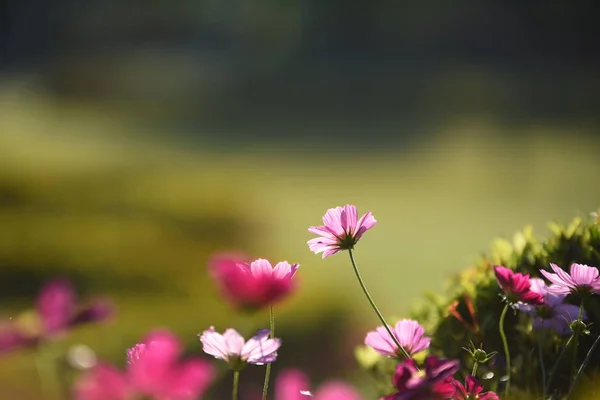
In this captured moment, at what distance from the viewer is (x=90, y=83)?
9.31 metres

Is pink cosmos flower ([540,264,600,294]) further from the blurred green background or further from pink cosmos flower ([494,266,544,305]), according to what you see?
the blurred green background

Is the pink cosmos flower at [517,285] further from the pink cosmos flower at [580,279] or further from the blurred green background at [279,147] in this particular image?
the blurred green background at [279,147]

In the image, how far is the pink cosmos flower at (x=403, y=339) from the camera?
612 mm

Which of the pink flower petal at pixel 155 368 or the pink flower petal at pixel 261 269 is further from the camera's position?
the pink flower petal at pixel 261 269

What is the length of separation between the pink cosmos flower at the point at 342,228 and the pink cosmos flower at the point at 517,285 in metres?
0.11

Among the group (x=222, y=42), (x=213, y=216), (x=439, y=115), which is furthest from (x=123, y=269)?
(x=222, y=42)

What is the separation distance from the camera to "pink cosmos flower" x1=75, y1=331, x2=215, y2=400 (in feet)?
1.17

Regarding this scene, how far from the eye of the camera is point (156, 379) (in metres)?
0.36

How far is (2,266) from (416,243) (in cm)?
211

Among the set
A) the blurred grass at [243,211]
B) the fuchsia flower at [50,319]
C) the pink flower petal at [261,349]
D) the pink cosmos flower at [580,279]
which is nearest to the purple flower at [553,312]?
the pink cosmos flower at [580,279]

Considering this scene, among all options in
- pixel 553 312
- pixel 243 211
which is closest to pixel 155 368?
pixel 553 312

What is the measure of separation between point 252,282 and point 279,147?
5925 mm

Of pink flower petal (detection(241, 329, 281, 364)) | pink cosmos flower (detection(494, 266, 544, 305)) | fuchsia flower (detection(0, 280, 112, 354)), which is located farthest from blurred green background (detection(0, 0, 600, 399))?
pink cosmos flower (detection(494, 266, 544, 305))

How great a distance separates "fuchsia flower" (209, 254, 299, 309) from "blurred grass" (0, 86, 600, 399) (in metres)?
0.02
